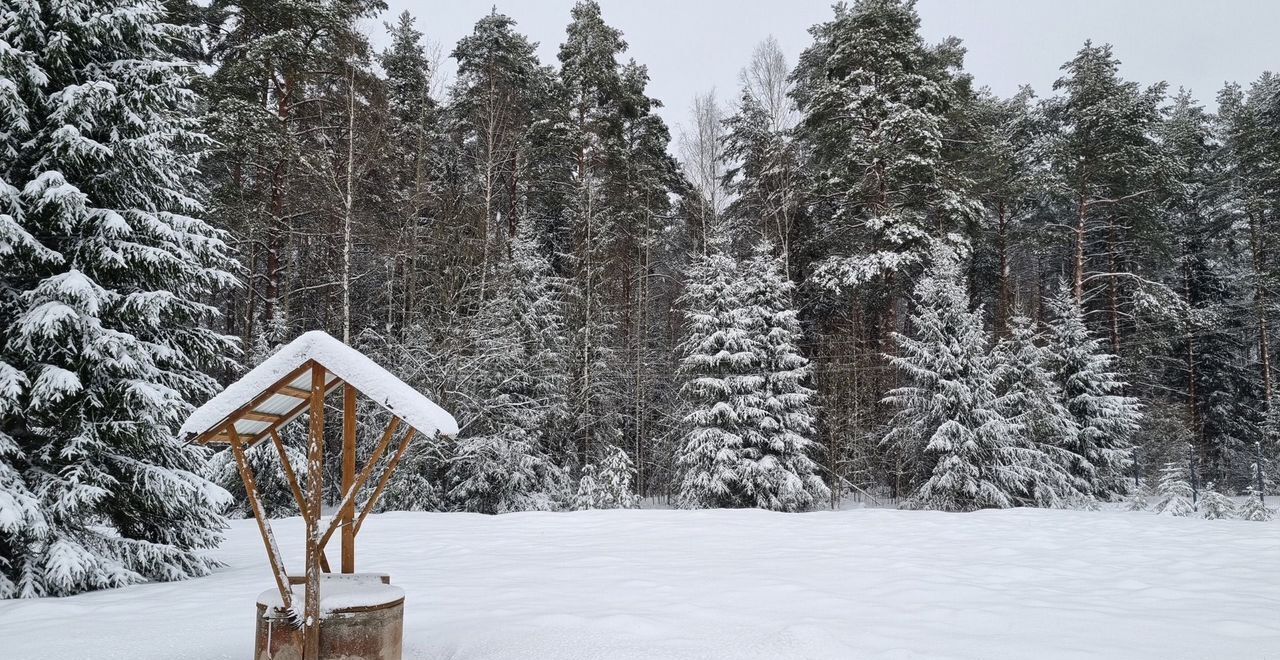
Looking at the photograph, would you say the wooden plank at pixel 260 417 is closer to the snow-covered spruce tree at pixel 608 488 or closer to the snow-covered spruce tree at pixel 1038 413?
the snow-covered spruce tree at pixel 608 488

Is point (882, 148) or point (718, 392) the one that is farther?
point (882, 148)

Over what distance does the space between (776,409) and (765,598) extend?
10381mm

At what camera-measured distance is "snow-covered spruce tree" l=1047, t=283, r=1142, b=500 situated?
16.4m

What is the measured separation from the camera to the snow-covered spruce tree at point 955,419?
13.6 meters

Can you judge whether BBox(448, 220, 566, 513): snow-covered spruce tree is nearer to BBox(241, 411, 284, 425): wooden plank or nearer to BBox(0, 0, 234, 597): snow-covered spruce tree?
BBox(0, 0, 234, 597): snow-covered spruce tree

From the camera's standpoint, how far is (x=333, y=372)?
12.1 ft

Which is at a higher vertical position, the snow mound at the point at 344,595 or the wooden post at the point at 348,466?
the wooden post at the point at 348,466

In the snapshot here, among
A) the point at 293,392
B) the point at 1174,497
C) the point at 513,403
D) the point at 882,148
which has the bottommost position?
the point at 1174,497

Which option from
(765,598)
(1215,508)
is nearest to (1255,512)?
(1215,508)

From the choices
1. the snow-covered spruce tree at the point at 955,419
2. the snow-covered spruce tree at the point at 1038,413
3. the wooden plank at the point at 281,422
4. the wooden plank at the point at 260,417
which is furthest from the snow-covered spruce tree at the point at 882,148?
the wooden plank at the point at 260,417

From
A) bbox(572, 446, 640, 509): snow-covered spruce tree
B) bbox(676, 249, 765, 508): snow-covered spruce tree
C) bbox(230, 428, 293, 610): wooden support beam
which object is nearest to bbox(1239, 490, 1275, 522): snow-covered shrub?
bbox(676, 249, 765, 508): snow-covered spruce tree

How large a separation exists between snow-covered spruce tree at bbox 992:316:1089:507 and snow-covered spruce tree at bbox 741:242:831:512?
4465 millimetres

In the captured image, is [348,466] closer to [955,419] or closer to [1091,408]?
[955,419]

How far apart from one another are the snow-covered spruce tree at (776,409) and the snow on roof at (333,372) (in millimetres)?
12039
